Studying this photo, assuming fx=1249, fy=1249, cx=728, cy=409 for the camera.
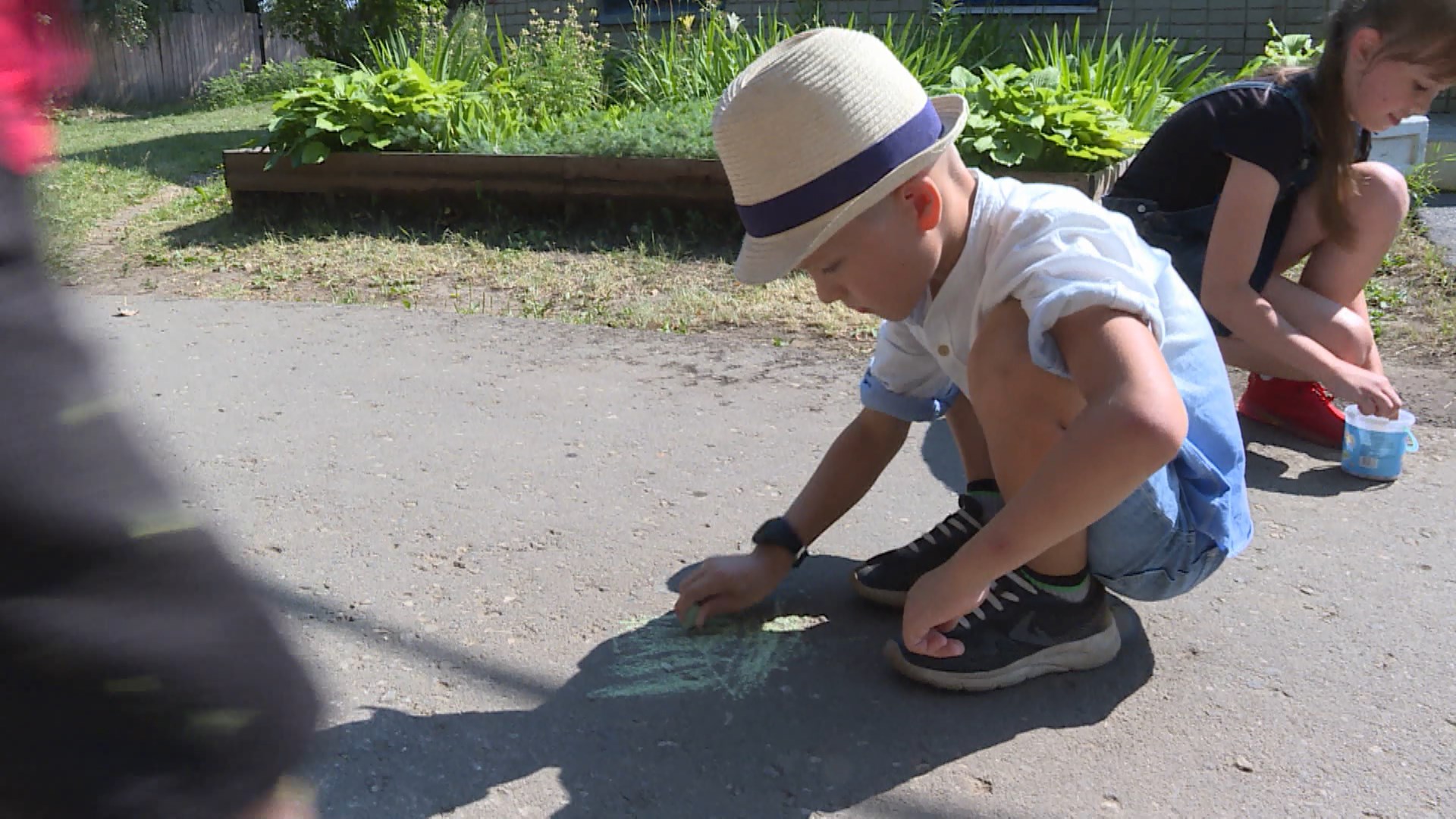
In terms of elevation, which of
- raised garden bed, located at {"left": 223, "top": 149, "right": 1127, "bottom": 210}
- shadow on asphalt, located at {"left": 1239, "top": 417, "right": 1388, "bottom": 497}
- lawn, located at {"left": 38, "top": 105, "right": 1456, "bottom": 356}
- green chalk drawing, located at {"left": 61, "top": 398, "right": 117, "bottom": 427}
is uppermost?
green chalk drawing, located at {"left": 61, "top": 398, "right": 117, "bottom": 427}

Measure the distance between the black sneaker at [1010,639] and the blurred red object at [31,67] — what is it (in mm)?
1778

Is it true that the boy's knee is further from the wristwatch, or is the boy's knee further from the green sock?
the wristwatch

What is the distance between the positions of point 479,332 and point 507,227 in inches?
72.9

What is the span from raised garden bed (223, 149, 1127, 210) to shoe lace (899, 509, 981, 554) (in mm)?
3203

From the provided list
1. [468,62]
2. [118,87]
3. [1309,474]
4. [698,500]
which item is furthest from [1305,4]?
[118,87]

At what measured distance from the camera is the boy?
1780 millimetres

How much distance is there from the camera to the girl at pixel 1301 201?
9.61ft

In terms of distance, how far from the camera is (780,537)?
7.98 feet

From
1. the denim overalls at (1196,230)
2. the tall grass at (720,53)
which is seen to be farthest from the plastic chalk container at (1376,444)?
the tall grass at (720,53)

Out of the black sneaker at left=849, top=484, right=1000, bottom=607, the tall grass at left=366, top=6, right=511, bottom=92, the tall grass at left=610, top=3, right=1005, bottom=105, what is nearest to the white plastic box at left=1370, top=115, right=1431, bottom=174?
the tall grass at left=610, top=3, right=1005, bottom=105

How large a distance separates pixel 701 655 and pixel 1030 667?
0.61m

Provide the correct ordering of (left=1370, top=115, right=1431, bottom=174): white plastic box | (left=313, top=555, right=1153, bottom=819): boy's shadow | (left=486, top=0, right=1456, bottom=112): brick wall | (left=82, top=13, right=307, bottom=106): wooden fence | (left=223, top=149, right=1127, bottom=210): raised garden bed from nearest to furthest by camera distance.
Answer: (left=313, top=555, right=1153, bottom=819): boy's shadow, (left=1370, top=115, right=1431, bottom=174): white plastic box, (left=223, top=149, right=1127, bottom=210): raised garden bed, (left=486, top=0, right=1456, bottom=112): brick wall, (left=82, top=13, right=307, bottom=106): wooden fence

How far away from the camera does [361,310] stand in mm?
4934

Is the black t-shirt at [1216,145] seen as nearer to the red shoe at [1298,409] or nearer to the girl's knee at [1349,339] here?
the girl's knee at [1349,339]
